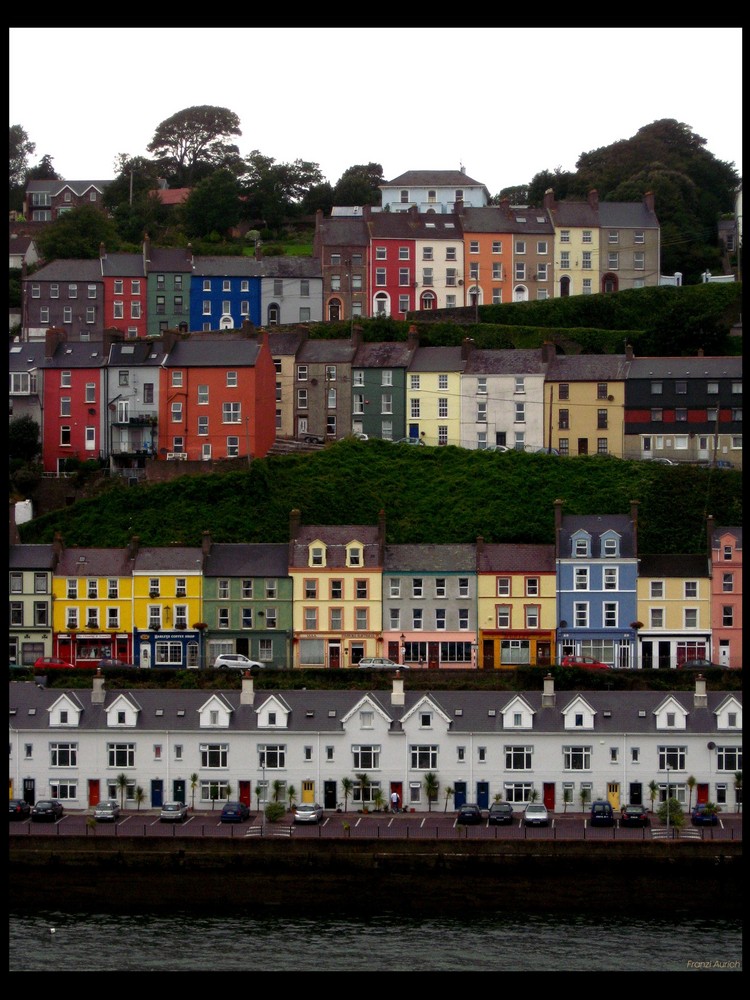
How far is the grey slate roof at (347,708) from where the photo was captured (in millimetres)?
30688

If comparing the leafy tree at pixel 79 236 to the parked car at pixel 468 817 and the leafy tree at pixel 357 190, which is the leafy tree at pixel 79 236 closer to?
the leafy tree at pixel 357 190

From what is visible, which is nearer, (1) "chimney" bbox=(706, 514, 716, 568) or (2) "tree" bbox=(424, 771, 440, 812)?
(2) "tree" bbox=(424, 771, 440, 812)

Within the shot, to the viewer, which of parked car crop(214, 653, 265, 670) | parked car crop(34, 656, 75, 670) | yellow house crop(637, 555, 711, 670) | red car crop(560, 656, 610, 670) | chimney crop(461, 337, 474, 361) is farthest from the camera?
chimney crop(461, 337, 474, 361)

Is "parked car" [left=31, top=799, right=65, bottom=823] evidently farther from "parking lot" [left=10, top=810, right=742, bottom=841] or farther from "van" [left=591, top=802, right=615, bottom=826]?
"van" [left=591, top=802, right=615, bottom=826]

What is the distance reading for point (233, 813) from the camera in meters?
28.8

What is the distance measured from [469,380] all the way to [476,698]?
1765 centimetres

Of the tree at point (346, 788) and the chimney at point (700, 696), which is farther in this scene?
the chimney at point (700, 696)

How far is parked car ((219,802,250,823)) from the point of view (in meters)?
28.7

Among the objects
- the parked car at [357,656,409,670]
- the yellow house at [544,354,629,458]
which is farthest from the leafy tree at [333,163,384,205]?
the parked car at [357,656,409,670]

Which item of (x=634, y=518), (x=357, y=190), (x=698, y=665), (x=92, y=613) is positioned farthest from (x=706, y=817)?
(x=357, y=190)

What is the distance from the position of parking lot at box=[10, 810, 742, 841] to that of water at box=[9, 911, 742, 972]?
214 cm

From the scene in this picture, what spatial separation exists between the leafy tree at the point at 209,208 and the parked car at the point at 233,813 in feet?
137

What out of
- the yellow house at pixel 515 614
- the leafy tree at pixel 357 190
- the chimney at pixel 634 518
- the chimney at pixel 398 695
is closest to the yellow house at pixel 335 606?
the yellow house at pixel 515 614
